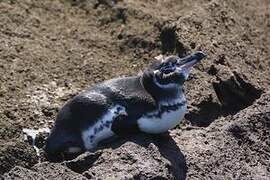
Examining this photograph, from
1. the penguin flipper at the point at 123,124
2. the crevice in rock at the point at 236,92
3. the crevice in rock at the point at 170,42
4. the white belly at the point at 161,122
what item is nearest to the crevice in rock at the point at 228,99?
the crevice in rock at the point at 236,92

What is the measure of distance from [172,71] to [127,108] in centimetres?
37

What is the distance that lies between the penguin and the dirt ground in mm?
104

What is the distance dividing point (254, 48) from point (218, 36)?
0.40 m

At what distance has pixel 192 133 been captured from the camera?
5.34 m

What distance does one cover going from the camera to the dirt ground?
15.8 ft

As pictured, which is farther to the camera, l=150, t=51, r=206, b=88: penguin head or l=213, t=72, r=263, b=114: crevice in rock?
l=213, t=72, r=263, b=114: crevice in rock

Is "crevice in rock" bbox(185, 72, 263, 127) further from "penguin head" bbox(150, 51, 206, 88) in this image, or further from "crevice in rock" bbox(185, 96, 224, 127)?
"penguin head" bbox(150, 51, 206, 88)

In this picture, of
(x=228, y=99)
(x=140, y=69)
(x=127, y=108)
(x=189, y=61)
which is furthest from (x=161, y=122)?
(x=140, y=69)

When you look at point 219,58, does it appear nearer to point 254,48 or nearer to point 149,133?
point 254,48

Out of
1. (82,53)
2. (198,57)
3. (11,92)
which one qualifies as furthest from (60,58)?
(198,57)

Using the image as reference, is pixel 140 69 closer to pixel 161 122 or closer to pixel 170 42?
pixel 170 42

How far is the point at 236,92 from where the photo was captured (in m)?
5.89

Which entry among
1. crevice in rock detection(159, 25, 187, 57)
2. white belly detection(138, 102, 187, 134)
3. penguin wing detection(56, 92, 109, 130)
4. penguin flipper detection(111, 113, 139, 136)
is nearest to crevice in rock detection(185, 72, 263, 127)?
crevice in rock detection(159, 25, 187, 57)

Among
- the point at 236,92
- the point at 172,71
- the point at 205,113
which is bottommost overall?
the point at 205,113
